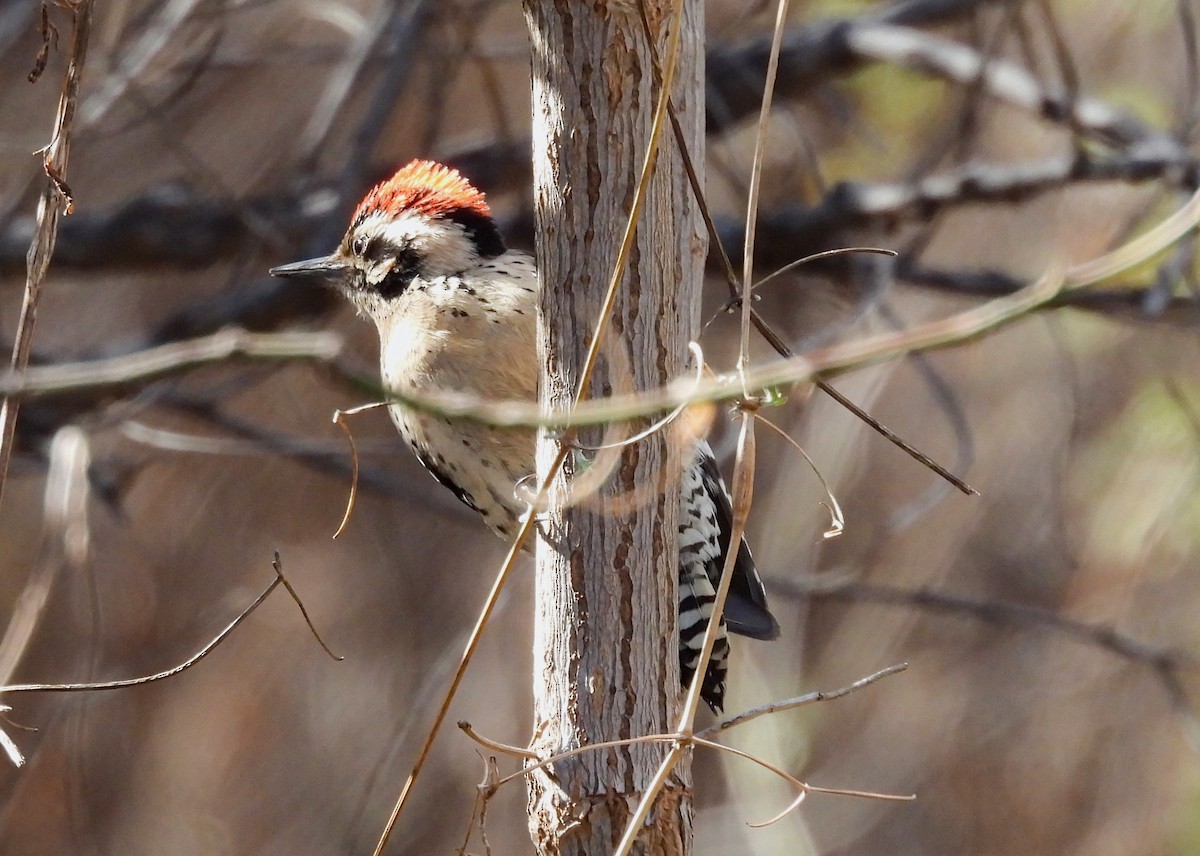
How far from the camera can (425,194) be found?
142 inches

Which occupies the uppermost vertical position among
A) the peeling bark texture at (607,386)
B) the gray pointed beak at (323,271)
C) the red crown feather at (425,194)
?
the red crown feather at (425,194)

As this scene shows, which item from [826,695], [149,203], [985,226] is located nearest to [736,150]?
[985,226]

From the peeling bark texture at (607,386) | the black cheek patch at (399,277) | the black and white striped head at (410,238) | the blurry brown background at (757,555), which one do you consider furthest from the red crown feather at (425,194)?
the blurry brown background at (757,555)

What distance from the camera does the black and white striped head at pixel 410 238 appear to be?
Answer: 3539mm

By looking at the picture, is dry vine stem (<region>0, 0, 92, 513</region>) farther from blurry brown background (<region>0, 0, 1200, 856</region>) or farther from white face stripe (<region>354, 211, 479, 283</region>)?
blurry brown background (<region>0, 0, 1200, 856</region>)

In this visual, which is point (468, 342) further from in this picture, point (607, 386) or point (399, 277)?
point (607, 386)

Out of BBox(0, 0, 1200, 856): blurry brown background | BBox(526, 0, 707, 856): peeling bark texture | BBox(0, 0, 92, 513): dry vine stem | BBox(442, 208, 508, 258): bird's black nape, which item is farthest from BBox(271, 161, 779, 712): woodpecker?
BBox(0, 0, 1200, 856): blurry brown background

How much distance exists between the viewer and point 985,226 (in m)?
7.55

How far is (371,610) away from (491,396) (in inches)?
186

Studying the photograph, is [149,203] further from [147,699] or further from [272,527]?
[147,699]

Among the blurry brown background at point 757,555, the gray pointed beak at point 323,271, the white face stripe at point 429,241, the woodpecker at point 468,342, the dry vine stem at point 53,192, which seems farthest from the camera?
the blurry brown background at point 757,555

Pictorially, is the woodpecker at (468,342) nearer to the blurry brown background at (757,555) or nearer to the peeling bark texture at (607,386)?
Answer: the peeling bark texture at (607,386)

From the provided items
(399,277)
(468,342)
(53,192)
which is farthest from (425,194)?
(53,192)

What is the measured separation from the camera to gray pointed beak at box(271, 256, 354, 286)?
3.78 m
